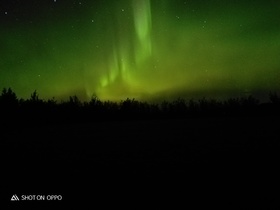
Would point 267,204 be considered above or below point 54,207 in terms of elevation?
below

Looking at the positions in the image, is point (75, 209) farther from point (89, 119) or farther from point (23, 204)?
point (89, 119)

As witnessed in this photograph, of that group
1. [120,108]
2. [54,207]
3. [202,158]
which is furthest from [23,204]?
[120,108]

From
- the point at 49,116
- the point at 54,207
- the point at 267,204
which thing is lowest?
the point at 267,204

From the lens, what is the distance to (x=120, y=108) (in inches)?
4026

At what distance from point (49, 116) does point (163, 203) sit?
83.0 meters

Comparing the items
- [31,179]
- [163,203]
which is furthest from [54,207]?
[31,179]

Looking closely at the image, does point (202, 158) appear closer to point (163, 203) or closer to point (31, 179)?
point (163, 203)

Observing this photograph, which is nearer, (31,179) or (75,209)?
(75,209)

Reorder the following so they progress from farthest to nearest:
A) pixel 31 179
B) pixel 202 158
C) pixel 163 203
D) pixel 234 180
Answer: pixel 202 158
pixel 31 179
pixel 234 180
pixel 163 203

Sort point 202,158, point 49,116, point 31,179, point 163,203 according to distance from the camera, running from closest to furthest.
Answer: point 163,203, point 31,179, point 202,158, point 49,116

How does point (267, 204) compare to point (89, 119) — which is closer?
point (267, 204)

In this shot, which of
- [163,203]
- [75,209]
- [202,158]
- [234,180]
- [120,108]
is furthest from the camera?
[120,108]

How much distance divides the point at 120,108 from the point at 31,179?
3678 inches

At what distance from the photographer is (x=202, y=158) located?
12156mm
